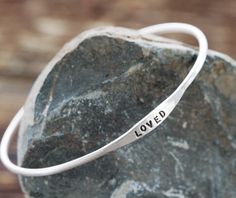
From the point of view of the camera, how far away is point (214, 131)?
1.02 m

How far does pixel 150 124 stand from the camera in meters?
0.94

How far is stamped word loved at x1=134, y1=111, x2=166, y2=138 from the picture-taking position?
0.93m

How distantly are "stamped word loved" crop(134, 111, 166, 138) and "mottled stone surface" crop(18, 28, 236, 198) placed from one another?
0.17 feet

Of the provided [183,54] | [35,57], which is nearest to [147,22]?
[35,57]

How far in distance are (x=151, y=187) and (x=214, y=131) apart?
0.14 metres

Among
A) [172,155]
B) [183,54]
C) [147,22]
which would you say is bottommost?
[147,22]

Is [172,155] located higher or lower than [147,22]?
higher

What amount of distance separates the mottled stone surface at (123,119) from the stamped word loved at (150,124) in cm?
5

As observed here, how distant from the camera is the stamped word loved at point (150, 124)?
932 mm

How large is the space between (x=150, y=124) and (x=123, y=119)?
0.06 meters

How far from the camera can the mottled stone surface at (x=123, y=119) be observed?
98 centimetres

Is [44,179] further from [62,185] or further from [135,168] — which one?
[135,168]

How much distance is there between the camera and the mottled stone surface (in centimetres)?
98

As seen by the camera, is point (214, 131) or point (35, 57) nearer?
point (214, 131)
